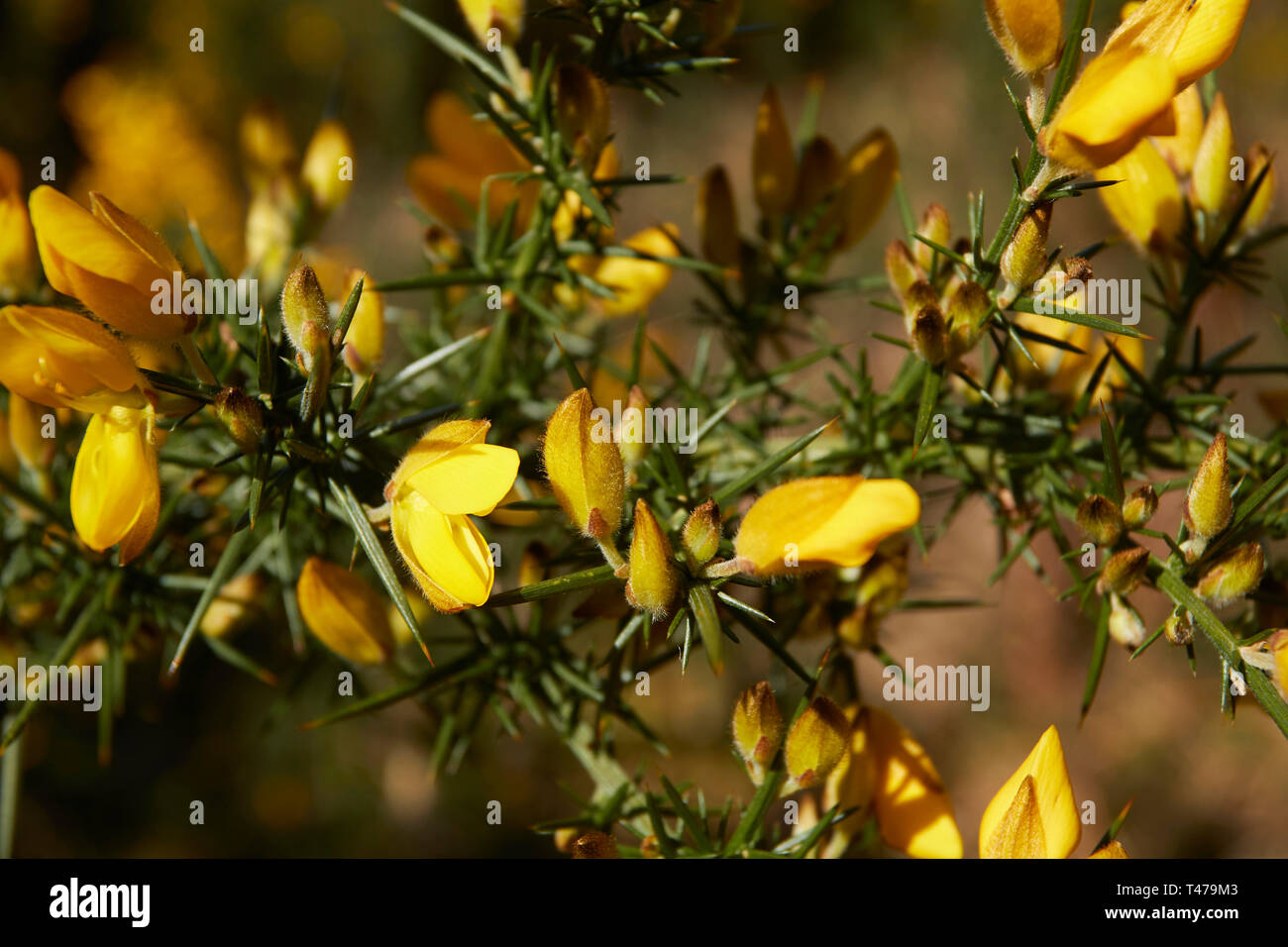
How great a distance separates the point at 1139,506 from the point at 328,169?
93 cm

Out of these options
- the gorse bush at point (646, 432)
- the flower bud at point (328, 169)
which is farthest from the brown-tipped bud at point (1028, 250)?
the flower bud at point (328, 169)

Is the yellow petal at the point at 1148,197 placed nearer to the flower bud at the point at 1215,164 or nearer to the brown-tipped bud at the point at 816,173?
the flower bud at the point at 1215,164

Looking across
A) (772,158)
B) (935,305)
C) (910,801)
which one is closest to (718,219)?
(772,158)

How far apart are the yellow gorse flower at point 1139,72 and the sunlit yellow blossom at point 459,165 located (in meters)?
0.58

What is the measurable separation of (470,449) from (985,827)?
44cm

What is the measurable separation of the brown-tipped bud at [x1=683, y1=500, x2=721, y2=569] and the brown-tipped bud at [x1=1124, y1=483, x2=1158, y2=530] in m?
0.31

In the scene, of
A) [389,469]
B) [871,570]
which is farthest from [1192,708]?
[389,469]

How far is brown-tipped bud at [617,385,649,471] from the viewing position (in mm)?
663

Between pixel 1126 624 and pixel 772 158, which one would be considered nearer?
pixel 1126 624

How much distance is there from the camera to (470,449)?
55 cm

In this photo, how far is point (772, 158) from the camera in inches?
35.9

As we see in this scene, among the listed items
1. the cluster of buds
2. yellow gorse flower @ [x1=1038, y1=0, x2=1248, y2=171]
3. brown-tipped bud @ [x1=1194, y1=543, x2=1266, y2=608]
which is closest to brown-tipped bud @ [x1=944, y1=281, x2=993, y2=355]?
the cluster of buds

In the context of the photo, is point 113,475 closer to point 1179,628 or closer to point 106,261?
point 106,261

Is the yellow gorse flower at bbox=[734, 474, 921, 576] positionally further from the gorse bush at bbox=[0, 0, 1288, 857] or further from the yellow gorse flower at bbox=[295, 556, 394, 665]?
the yellow gorse flower at bbox=[295, 556, 394, 665]
